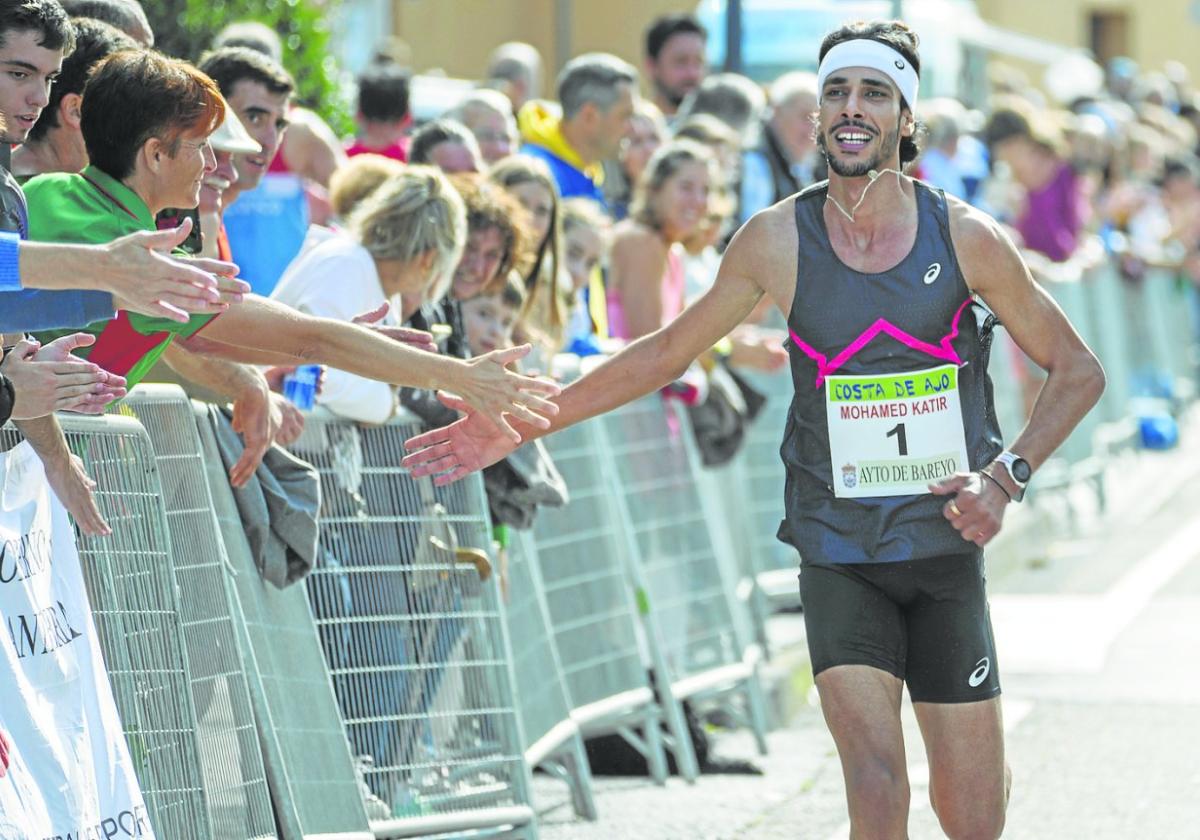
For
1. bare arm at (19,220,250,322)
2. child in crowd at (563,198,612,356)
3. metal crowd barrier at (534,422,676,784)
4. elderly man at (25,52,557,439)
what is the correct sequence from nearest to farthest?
bare arm at (19,220,250,322) < elderly man at (25,52,557,439) < metal crowd barrier at (534,422,676,784) < child in crowd at (563,198,612,356)

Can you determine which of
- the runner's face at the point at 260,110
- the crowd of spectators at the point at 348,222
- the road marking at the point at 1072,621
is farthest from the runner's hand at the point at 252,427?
the road marking at the point at 1072,621

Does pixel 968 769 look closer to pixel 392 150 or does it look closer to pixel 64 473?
pixel 64 473

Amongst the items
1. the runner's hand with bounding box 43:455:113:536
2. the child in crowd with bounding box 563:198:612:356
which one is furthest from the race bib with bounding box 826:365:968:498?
the child in crowd with bounding box 563:198:612:356

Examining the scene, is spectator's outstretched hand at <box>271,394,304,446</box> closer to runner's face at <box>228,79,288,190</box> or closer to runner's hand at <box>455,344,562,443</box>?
runner's hand at <box>455,344,562,443</box>

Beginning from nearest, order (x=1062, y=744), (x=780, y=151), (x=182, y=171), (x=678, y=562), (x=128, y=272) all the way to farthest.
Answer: (x=128, y=272), (x=182, y=171), (x=1062, y=744), (x=678, y=562), (x=780, y=151)

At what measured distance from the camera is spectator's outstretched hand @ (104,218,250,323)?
4.00 metres

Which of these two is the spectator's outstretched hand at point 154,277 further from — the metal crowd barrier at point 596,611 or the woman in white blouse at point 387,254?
the metal crowd barrier at point 596,611

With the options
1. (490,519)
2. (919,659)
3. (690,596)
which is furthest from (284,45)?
(919,659)

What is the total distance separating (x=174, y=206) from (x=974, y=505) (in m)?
1.93

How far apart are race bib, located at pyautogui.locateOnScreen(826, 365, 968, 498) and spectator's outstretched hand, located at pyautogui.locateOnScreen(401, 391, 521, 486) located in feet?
2.62

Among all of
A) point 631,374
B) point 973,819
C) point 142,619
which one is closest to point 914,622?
point 973,819

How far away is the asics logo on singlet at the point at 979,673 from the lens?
17.3 feet

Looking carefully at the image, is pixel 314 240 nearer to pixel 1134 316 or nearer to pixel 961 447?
pixel 961 447

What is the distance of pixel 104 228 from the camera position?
15.5 feet
